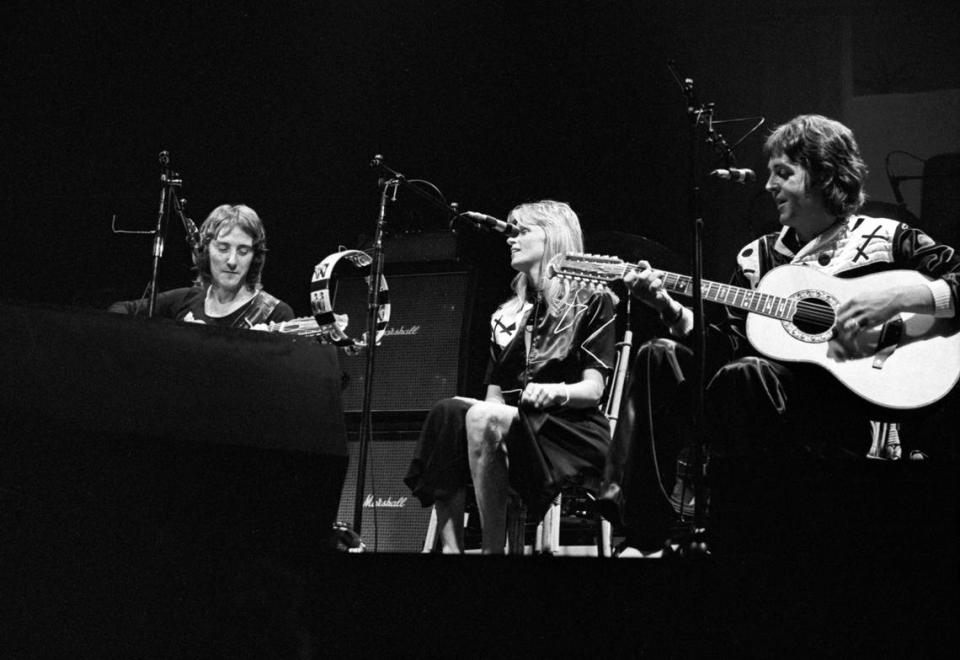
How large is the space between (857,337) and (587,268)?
0.95 m

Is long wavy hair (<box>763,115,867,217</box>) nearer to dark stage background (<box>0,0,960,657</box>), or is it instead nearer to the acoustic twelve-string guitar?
the acoustic twelve-string guitar

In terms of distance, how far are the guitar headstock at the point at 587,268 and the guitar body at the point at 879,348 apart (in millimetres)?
547

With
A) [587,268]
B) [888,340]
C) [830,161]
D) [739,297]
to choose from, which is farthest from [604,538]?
[830,161]

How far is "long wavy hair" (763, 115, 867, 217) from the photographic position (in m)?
3.25

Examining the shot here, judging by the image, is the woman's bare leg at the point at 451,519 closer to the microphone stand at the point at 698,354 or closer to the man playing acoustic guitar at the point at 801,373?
the man playing acoustic guitar at the point at 801,373

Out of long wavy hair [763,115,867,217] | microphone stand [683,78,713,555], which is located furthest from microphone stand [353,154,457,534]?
long wavy hair [763,115,867,217]

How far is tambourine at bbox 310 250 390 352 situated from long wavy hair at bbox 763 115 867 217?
157cm

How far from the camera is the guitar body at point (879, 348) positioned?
9.34 feet

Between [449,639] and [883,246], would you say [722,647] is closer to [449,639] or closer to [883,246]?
[449,639]

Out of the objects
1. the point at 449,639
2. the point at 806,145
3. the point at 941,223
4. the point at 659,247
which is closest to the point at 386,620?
the point at 449,639

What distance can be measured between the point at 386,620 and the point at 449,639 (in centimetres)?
16

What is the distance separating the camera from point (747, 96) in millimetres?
4723

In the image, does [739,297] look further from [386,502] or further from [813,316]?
[386,502]

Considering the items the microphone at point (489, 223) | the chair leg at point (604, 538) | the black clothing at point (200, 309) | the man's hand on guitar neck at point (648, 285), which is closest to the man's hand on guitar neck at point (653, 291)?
the man's hand on guitar neck at point (648, 285)
